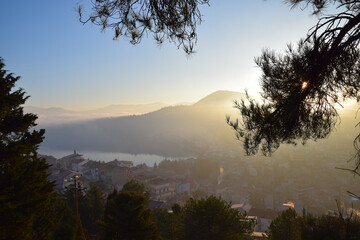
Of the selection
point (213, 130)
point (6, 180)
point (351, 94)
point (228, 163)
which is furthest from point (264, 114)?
point (213, 130)

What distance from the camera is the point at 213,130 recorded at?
4941 inches

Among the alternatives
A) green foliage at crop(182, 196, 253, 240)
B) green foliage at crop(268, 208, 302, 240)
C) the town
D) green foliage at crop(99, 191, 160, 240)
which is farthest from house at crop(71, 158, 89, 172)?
green foliage at crop(268, 208, 302, 240)

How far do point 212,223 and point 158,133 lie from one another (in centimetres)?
14023

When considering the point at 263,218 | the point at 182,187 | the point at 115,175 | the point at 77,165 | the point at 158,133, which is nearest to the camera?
the point at 263,218

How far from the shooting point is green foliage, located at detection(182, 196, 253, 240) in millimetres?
8383

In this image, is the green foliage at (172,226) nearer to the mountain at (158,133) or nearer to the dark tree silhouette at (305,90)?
the dark tree silhouette at (305,90)

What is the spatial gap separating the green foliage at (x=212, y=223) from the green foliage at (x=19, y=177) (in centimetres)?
492

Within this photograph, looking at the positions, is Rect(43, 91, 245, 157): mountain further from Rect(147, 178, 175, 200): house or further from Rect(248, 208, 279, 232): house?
Rect(248, 208, 279, 232): house

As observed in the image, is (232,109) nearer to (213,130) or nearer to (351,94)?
(351,94)

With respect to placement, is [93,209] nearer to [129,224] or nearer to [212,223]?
[129,224]

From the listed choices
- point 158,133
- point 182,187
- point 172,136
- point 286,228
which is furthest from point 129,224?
point 158,133

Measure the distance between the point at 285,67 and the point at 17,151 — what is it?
541cm

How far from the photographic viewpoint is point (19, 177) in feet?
14.3

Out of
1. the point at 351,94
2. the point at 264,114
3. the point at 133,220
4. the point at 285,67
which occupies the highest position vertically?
the point at 285,67
